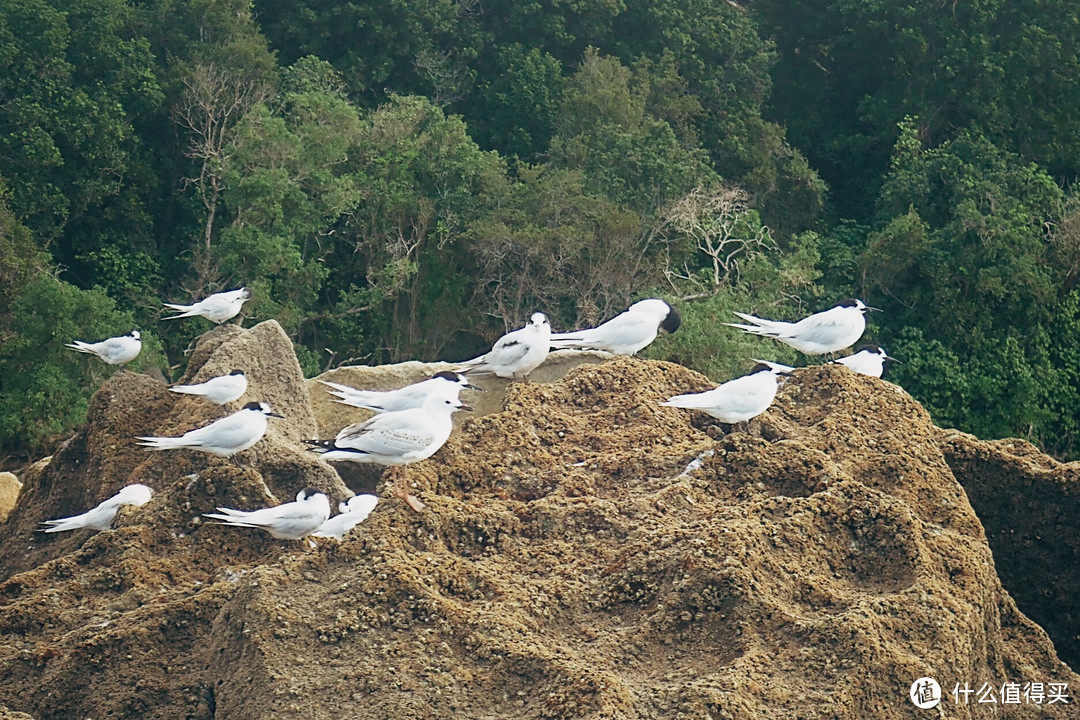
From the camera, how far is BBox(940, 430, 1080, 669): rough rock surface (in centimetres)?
775

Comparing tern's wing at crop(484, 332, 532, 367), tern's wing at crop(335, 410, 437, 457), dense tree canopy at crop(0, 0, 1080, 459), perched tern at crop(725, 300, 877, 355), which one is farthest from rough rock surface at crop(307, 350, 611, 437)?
dense tree canopy at crop(0, 0, 1080, 459)

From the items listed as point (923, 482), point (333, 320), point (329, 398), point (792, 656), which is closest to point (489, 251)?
point (333, 320)

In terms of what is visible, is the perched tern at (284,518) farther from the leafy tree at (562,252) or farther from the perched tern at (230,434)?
the leafy tree at (562,252)

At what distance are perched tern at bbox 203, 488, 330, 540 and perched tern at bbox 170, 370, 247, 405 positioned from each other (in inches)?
65.0

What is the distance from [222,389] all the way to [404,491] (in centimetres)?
254

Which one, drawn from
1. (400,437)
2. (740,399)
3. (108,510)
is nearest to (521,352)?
(740,399)

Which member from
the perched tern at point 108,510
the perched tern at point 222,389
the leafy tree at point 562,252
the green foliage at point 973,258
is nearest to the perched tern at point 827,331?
the perched tern at point 222,389

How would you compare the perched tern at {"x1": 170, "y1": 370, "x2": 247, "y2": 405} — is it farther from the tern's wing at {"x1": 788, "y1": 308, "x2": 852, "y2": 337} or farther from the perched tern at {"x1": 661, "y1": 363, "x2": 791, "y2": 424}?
the tern's wing at {"x1": 788, "y1": 308, "x2": 852, "y2": 337}

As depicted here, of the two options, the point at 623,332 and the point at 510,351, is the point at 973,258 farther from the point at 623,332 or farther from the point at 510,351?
the point at 510,351

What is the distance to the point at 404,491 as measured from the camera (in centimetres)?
666

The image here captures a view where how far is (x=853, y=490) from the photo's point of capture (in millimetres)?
6805

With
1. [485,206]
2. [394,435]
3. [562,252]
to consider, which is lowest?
[562,252]

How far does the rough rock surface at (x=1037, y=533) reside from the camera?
25.4 ft

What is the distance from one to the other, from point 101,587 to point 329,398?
11.4ft
